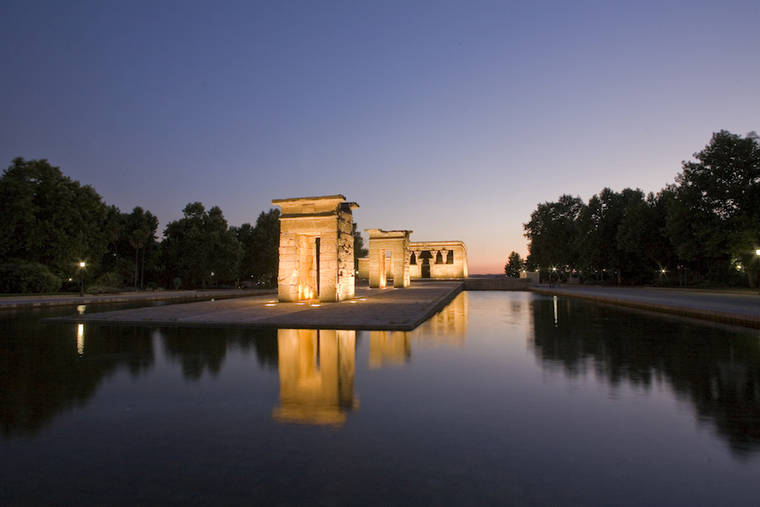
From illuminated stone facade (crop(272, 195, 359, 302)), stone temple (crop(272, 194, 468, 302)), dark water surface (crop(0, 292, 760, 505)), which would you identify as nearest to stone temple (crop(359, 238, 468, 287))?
stone temple (crop(272, 194, 468, 302))

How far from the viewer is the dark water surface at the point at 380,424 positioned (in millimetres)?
3201

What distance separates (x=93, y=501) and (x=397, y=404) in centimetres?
325

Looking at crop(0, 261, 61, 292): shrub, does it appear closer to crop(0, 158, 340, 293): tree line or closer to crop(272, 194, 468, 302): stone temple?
crop(0, 158, 340, 293): tree line

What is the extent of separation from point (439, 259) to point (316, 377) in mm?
46021

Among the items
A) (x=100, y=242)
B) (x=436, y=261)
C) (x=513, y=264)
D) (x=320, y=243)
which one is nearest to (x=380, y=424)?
(x=320, y=243)

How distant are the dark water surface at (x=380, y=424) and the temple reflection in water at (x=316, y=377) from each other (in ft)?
0.14

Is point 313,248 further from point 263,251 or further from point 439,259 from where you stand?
point 439,259

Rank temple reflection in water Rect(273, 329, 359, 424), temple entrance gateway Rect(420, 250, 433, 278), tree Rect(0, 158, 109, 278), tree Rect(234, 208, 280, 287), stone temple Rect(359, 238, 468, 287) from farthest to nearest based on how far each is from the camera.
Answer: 1. temple entrance gateway Rect(420, 250, 433, 278)
2. stone temple Rect(359, 238, 468, 287)
3. tree Rect(234, 208, 280, 287)
4. tree Rect(0, 158, 109, 278)
5. temple reflection in water Rect(273, 329, 359, 424)

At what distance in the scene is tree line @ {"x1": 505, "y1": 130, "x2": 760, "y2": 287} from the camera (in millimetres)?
24203

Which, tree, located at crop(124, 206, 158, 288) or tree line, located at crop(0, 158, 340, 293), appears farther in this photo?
tree, located at crop(124, 206, 158, 288)

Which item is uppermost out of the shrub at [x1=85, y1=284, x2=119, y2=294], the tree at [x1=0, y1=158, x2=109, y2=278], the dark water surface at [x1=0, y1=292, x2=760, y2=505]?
the tree at [x1=0, y1=158, x2=109, y2=278]

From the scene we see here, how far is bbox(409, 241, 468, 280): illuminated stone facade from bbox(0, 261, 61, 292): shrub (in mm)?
35433

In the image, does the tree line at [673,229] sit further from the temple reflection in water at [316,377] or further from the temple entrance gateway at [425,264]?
the temple reflection in water at [316,377]

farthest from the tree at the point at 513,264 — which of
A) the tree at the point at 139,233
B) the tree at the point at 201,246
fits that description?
the tree at the point at 139,233
